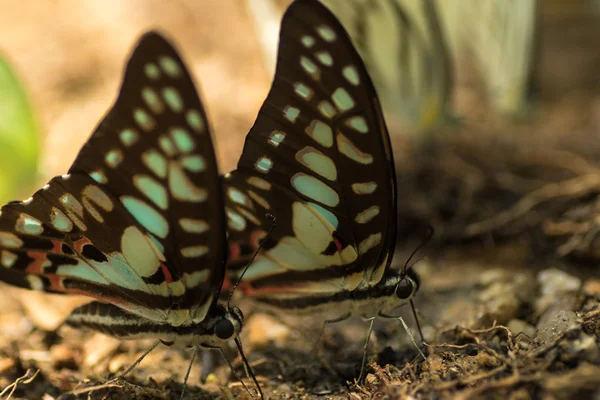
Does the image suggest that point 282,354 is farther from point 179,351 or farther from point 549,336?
point 549,336

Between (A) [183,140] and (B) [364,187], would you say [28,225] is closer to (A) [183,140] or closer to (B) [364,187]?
(A) [183,140]

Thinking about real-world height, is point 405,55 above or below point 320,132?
above

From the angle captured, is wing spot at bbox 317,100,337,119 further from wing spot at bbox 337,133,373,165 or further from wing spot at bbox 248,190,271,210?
wing spot at bbox 248,190,271,210

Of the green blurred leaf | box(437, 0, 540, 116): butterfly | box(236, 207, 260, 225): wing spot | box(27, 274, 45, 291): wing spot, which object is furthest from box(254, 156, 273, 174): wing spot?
Answer: box(437, 0, 540, 116): butterfly

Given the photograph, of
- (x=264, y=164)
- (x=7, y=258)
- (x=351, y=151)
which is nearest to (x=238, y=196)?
(x=264, y=164)

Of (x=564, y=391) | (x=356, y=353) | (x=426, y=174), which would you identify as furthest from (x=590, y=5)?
(x=564, y=391)

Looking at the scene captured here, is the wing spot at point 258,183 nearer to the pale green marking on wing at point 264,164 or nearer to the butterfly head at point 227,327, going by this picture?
the pale green marking on wing at point 264,164

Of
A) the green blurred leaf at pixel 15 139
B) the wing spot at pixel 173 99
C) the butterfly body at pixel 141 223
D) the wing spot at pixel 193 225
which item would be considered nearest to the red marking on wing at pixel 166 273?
the butterfly body at pixel 141 223
